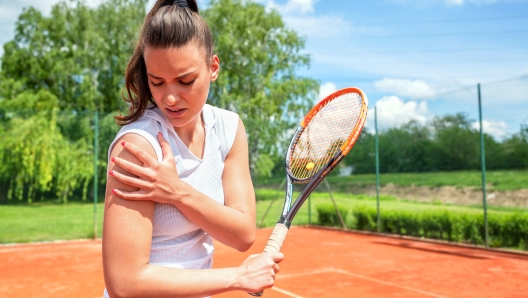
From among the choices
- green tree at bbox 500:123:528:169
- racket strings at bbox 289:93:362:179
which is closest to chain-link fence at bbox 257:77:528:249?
green tree at bbox 500:123:528:169

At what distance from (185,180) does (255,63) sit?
23.7 metres

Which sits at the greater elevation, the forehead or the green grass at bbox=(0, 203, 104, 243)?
the forehead

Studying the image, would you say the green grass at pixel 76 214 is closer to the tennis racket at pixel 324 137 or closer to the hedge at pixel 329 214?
the hedge at pixel 329 214

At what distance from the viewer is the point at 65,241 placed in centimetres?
970

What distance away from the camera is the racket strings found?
7.34ft

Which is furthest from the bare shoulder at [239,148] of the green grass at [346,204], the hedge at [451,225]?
the green grass at [346,204]

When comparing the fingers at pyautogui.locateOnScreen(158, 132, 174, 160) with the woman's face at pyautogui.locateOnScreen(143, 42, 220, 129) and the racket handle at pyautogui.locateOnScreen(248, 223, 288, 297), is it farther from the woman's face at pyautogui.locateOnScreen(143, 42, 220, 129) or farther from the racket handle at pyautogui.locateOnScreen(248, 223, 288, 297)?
the racket handle at pyautogui.locateOnScreen(248, 223, 288, 297)

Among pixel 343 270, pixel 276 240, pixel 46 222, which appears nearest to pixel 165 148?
pixel 276 240

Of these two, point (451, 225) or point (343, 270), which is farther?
point (451, 225)

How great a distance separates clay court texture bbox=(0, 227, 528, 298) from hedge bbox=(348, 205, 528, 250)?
419 millimetres

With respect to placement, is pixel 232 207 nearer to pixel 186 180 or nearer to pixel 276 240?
pixel 186 180

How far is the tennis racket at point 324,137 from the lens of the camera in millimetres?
2111

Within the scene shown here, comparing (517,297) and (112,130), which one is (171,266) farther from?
(112,130)

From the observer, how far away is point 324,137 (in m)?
2.38
